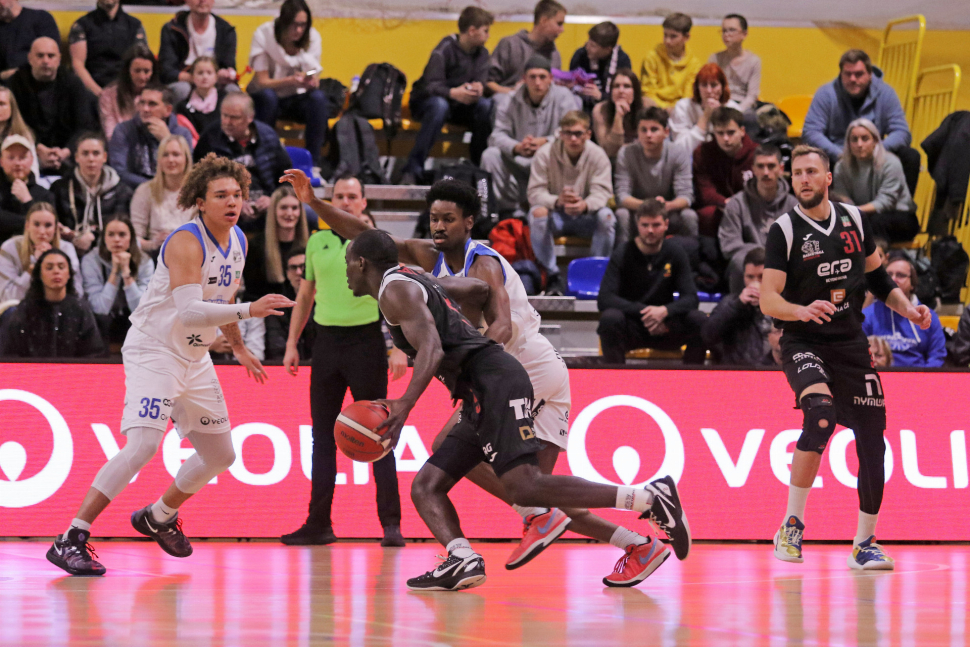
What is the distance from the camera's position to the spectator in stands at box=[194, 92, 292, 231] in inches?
407

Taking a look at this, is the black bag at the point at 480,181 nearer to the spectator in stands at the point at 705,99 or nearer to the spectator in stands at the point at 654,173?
the spectator in stands at the point at 654,173

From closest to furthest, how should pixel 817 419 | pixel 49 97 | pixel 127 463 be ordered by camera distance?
pixel 127 463 → pixel 817 419 → pixel 49 97

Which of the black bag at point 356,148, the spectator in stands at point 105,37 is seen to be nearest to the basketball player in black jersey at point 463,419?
the black bag at point 356,148

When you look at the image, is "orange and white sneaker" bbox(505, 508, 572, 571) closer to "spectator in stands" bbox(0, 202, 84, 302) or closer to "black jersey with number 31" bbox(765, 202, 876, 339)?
"black jersey with number 31" bbox(765, 202, 876, 339)

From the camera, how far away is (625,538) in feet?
17.9

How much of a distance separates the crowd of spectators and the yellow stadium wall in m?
1.48

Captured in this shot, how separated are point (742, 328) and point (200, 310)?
5.36 meters

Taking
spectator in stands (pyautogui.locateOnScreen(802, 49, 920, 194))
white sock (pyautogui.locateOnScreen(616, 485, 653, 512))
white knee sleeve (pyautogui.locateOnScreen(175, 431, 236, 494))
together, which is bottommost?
white knee sleeve (pyautogui.locateOnScreen(175, 431, 236, 494))

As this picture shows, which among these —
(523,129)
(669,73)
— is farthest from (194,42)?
(669,73)

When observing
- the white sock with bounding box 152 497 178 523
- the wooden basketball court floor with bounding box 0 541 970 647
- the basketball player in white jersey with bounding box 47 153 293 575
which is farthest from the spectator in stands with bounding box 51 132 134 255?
the white sock with bounding box 152 497 178 523

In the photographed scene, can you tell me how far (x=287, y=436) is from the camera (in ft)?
25.4

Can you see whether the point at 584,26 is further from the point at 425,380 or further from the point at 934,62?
the point at 425,380

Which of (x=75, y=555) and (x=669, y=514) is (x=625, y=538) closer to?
(x=669, y=514)

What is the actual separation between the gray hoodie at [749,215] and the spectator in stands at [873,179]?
77 centimetres
